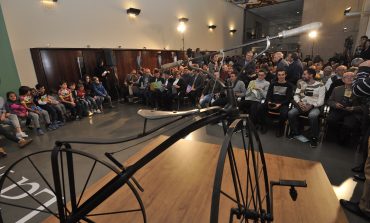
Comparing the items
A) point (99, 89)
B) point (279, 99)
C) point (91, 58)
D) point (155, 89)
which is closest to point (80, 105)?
point (99, 89)

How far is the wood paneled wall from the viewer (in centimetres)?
466

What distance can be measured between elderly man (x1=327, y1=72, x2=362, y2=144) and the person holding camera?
1.91 ft

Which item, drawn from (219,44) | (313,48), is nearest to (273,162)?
(313,48)

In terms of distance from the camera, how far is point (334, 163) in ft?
8.12

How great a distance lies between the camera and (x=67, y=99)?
15.5 ft

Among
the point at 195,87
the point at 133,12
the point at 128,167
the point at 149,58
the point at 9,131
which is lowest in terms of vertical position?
the point at 9,131

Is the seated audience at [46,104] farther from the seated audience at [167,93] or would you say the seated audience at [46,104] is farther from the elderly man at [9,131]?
the seated audience at [167,93]

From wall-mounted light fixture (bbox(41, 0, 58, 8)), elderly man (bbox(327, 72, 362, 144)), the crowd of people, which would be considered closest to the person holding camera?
the crowd of people

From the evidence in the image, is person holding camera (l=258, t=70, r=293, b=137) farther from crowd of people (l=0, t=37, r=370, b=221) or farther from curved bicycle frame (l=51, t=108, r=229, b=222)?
curved bicycle frame (l=51, t=108, r=229, b=222)

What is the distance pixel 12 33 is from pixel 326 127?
19.8ft


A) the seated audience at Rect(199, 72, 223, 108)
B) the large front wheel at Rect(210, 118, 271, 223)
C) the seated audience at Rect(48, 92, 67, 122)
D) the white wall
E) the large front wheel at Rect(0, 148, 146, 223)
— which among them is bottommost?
the large front wheel at Rect(0, 148, 146, 223)

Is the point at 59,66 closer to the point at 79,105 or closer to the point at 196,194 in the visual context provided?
the point at 79,105

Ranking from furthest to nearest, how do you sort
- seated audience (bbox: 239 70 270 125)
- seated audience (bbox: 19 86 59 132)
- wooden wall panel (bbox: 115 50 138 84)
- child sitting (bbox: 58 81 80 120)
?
1. wooden wall panel (bbox: 115 50 138 84)
2. child sitting (bbox: 58 81 80 120)
3. seated audience (bbox: 19 86 59 132)
4. seated audience (bbox: 239 70 270 125)

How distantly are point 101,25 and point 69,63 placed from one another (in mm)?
1547
